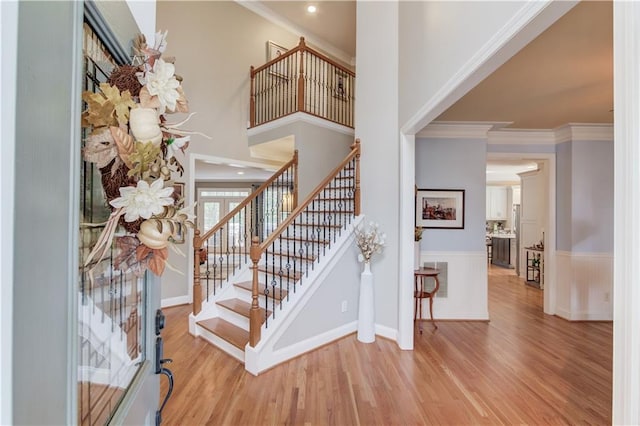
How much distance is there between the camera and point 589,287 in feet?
14.1

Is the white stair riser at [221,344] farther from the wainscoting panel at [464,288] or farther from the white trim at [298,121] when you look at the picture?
the white trim at [298,121]

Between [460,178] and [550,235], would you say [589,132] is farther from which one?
[460,178]

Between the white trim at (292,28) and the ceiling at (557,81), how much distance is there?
4001 mm

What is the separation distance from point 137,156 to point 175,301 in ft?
15.0

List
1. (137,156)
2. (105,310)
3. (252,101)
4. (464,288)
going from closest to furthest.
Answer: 1. (137,156)
2. (105,310)
3. (464,288)
4. (252,101)

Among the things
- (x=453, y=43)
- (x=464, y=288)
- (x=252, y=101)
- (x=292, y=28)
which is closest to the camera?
(x=453, y=43)

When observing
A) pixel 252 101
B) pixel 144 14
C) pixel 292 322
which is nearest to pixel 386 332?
pixel 292 322

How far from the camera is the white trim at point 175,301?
4404mm

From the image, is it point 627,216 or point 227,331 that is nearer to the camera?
point 627,216

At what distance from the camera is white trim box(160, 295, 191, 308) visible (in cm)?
440

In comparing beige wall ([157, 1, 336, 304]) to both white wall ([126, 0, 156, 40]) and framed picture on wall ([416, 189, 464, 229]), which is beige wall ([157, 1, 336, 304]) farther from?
white wall ([126, 0, 156, 40])

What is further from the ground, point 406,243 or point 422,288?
point 406,243

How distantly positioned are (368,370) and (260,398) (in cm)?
103

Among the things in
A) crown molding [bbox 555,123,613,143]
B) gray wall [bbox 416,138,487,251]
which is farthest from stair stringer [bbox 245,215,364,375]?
crown molding [bbox 555,123,613,143]
